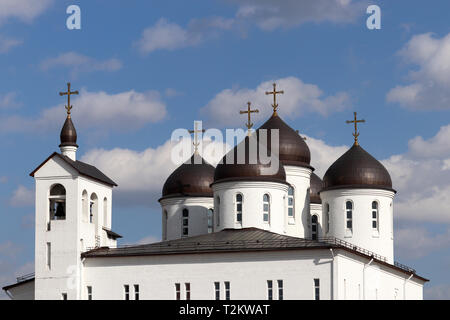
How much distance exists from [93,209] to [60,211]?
2.10 meters

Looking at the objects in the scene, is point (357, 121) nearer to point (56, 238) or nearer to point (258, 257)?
point (258, 257)

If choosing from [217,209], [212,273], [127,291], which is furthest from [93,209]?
[212,273]

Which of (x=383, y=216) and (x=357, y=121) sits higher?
(x=357, y=121)

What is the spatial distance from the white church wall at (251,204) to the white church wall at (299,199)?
3.05 meters

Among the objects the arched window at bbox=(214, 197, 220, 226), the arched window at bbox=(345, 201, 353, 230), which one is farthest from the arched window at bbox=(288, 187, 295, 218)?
the arched window at bbox=(214, 197, 220, 226)

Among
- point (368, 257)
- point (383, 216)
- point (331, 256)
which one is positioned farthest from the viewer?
point (383, 216)

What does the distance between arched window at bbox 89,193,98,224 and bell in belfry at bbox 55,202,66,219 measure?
173 cm

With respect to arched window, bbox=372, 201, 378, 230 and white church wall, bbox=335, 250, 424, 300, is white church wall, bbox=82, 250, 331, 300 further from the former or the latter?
arched window, bbox=372, 201, 378, 230

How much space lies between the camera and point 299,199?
65.6 m

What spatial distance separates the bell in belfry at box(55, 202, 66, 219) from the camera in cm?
5822

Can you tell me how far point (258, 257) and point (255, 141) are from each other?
28.3ft

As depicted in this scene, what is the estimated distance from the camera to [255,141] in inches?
2426
